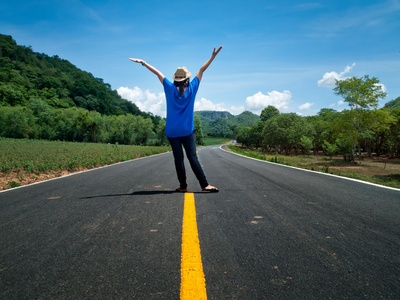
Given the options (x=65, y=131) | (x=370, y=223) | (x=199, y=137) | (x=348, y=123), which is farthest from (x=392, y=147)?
(x=65, y=131)

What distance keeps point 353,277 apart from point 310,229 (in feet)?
2.66

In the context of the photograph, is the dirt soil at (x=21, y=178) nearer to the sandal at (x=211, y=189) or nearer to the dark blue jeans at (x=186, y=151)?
the dark blue jeans at (x=186, y=151)

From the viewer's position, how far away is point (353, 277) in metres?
1.36

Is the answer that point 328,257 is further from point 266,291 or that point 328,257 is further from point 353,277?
point 266,291

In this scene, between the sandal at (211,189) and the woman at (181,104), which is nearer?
the woman at (181,104)

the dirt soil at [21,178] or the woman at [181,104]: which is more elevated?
the woman at [181,104]

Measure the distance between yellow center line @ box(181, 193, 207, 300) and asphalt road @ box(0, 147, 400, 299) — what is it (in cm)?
5

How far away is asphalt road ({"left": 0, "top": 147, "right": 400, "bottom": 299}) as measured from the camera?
1248 mm

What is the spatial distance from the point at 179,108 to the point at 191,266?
2.56 meters

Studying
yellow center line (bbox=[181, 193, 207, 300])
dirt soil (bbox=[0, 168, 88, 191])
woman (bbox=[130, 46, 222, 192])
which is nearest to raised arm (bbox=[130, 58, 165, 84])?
woman (bbox=[130, 46, 222, 192])

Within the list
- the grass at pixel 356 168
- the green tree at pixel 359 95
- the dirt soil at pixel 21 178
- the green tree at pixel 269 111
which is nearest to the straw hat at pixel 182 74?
the grass at pixel 356 168

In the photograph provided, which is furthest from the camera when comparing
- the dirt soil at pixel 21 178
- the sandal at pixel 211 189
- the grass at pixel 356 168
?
the grass at pixel 356 168

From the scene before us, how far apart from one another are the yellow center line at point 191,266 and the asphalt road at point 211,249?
1.8 inches

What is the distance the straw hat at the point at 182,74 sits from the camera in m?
3.46
